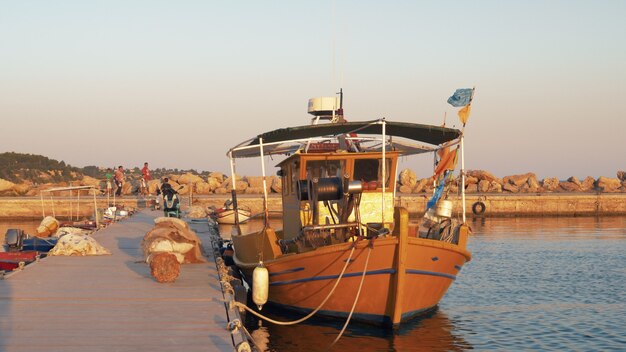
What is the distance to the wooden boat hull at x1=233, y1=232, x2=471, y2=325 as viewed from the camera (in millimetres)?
14000

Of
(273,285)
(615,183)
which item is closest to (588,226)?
(615,183)

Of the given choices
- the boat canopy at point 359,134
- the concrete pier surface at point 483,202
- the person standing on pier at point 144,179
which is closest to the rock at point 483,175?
the concrete pier surface at point 483,202

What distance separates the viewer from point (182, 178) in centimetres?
6481

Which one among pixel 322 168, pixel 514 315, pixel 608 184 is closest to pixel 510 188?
pixel 608 184

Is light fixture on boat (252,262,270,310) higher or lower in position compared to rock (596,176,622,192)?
lower

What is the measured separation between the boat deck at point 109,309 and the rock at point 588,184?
2115 inches

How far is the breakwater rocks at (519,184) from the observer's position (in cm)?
6216

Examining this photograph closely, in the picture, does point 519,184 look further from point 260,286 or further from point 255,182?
point 260,286

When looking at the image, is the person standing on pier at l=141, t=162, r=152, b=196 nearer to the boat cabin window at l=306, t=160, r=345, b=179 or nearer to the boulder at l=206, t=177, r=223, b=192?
the boulder at l=206, t=177, r=223, b=192

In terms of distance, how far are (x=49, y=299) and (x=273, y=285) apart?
4687mm

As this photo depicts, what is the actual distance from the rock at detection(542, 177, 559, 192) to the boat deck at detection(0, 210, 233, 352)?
169 feet

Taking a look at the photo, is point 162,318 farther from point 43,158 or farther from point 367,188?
point 43,158

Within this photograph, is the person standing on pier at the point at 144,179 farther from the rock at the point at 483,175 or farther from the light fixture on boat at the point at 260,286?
the light fixture on boat at the point at 260,286

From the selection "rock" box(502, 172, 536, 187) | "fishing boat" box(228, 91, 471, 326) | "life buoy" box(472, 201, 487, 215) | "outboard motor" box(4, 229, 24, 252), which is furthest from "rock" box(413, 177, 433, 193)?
"fishing boat" box(228, 91, 471, 326)
